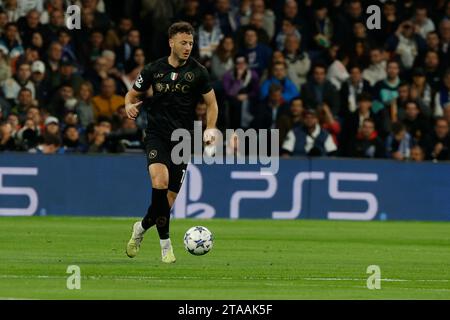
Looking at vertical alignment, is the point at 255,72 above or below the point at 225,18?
below

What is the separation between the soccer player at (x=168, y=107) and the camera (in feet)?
49.1

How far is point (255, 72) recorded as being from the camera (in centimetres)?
2598

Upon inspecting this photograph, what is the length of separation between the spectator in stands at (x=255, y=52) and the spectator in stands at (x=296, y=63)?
0.38 meters

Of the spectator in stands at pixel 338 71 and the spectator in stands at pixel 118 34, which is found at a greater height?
the spectator in stands at pixel 118 34

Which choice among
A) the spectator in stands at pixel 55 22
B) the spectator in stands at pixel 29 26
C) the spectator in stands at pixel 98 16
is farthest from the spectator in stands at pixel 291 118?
the spectator in stands at pixel 29 26

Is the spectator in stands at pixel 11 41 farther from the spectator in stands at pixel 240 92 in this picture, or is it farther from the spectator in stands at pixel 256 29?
the spectator in stands at pixel 256 29

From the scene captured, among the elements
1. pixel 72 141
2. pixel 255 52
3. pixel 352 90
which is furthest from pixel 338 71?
pixel 72 141

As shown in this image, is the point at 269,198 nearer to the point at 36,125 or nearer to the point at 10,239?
the point at 36,125

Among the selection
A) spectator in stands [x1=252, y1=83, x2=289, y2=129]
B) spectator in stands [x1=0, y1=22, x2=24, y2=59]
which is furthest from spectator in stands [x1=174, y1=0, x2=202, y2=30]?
spectator in stands [x1=0, y1=22, x2=24, y2=59]

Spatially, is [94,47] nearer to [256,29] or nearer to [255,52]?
[255,52]

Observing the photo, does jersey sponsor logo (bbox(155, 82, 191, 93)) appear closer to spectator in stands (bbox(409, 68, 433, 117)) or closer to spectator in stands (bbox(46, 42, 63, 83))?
spectator in stands (bbox(46, 42, 63, 83))

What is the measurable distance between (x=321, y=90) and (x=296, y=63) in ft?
2.82
